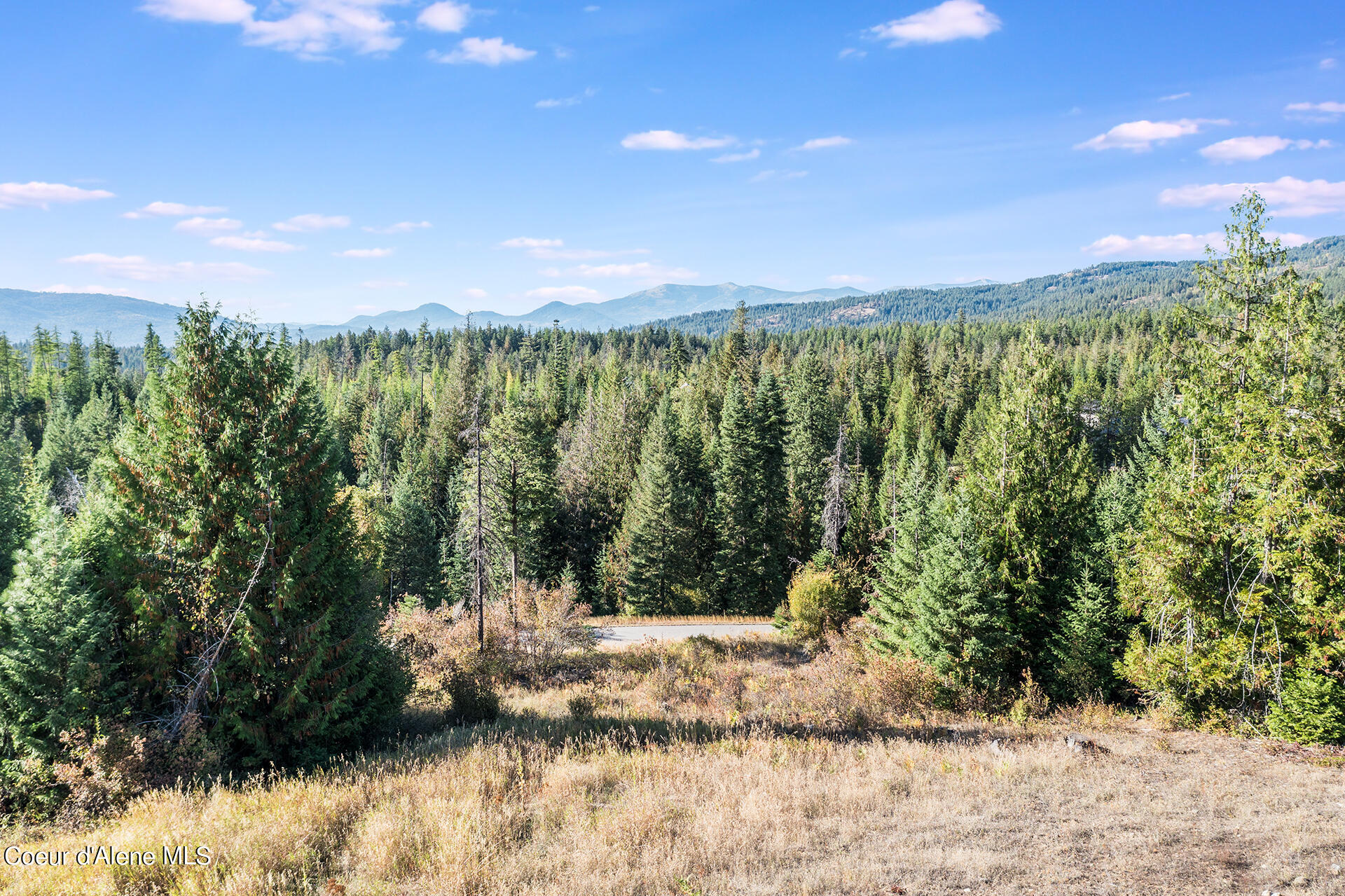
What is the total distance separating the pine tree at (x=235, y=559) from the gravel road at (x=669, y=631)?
15764 millimetres

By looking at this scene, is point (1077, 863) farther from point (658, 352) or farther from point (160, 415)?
point (658, 352)

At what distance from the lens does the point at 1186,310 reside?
14148mm

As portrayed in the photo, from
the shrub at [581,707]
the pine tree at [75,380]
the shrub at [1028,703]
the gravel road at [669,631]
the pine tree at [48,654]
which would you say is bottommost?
the gravel road at [669,631]

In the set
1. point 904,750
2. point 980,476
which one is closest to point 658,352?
point 980,476

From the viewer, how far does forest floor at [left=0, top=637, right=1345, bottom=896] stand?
21.1 ft

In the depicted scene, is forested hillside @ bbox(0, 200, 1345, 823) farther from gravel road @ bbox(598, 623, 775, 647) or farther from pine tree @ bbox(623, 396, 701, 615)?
pine tree @ bbox(623, 396, 701, 615)

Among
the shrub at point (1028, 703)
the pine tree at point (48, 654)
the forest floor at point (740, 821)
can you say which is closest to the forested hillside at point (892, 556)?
the pine tree at point (48, 654)

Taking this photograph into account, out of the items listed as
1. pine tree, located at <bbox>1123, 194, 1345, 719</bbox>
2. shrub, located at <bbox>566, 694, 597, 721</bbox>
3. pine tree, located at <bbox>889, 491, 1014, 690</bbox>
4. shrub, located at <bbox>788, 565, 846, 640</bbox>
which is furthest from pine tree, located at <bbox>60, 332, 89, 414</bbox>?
pine tree, located at <bbox>1123, 194, 1345, 719</bbox>

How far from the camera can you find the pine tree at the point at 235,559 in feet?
35.7

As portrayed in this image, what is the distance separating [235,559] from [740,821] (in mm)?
9681

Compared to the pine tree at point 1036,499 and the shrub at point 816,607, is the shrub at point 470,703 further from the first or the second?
the shrub at point 816,607

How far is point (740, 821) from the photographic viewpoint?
770 cm

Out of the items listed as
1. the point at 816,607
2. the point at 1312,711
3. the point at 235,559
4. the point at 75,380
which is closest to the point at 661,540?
the point at 816,607

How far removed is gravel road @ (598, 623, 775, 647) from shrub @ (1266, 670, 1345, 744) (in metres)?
18.3
